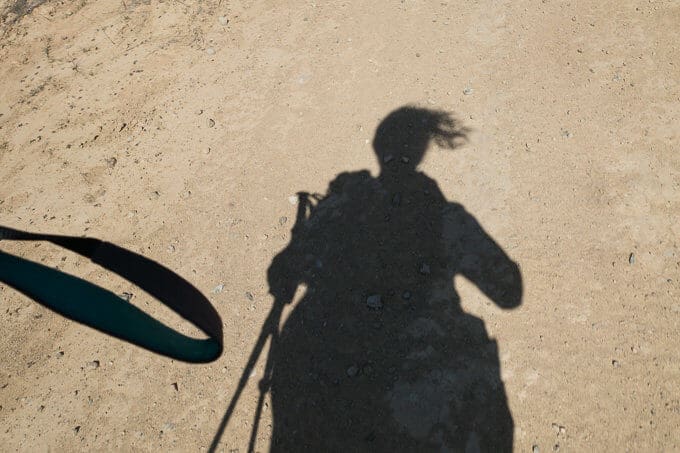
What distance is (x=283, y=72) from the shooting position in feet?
22.2

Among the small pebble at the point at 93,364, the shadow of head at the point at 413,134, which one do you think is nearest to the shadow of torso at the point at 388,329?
the shadow of head at the point at 413,134

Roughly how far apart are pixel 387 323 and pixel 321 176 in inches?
80.5

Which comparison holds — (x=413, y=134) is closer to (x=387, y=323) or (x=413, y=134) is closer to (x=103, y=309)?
(x=387, y=323)

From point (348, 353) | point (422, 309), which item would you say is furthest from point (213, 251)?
point (422, 309)

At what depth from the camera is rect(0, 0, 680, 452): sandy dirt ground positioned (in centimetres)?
401

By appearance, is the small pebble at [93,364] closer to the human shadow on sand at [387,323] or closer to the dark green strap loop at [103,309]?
the human shadow on sand at [387,323]

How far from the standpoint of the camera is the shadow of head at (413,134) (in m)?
5.46

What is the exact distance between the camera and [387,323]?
4348 millimetres

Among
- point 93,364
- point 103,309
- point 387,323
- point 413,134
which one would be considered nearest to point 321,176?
point 413,134

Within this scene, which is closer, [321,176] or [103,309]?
[103,309]

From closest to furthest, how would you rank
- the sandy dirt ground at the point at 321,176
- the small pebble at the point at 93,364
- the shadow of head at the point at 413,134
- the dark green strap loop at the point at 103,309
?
the dark green strap loop at the point at 103,309, the sandy dirt ground at the point at 321,176, the small pebble at the point at 93,364, the shadow of head at the point at 413,134

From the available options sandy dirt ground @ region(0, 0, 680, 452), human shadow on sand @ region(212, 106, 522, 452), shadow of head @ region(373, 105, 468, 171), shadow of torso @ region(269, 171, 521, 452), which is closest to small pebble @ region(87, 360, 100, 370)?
sandy dirt ground @ region(0, 0, 680, 452)

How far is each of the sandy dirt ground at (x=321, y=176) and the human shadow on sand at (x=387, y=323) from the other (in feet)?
0.36

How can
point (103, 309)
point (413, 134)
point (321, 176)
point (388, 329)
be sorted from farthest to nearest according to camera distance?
point (413, 134), point (321, 176), point (388, 329), point (103, 309)
